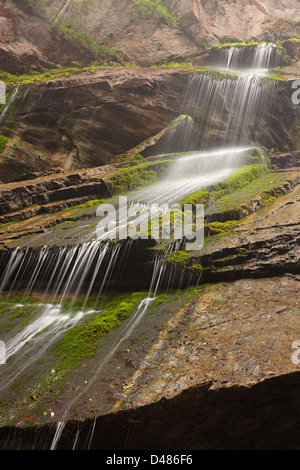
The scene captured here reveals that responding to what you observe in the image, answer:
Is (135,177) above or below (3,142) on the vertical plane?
below

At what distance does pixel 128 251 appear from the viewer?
7293mm

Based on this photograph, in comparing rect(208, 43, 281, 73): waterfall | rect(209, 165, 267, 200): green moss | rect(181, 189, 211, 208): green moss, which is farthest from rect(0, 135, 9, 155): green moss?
rect(208, 43, 281, 73): waterfall

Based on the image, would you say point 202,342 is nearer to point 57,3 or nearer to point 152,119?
point 152,119

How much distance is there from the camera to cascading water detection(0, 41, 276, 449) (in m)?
5.93

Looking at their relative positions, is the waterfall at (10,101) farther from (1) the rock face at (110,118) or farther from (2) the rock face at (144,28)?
(2) the rock face at (144,28)

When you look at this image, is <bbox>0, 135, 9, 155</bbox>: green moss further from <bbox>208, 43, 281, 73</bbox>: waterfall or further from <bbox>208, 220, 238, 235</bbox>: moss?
<bbox>208, 43, 281, 73</bbox>: waterfall

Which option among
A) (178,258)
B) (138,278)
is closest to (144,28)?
(178,258)

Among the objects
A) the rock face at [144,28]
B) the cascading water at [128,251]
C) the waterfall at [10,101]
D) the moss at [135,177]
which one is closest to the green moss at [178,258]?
the cascading water at [128,251]

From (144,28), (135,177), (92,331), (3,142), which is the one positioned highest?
(144,28)

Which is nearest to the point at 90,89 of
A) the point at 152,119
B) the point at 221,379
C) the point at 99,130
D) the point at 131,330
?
the point at 99,130

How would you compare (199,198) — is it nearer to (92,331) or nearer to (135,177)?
(135,177)

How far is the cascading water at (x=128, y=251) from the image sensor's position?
5930 millimetres

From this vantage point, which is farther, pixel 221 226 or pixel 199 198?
pixel 199 198

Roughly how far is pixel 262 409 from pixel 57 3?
2861 cm
